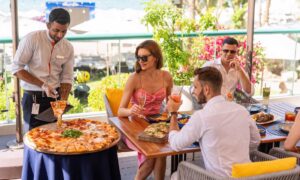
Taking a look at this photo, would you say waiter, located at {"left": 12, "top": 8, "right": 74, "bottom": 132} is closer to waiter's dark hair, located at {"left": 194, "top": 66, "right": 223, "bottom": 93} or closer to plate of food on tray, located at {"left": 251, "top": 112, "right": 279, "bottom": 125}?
waiter's dark hair, located at {"left": 194, "top": 66, "right": 223, "bottom": 93}

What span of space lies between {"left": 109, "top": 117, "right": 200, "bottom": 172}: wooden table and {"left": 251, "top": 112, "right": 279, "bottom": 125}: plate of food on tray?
651mm

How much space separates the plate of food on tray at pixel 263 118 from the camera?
3.18 meters

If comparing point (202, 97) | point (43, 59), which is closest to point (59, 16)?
point (43, 59)

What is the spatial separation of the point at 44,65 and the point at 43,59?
0.18 ft

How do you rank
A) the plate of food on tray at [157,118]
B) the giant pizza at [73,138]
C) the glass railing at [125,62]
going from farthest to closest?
the glass railing at [125,62], the plate of food on tray at [157,118], the giant pizza at [73,138]

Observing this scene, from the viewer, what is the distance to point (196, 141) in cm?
270

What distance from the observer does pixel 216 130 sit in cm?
239

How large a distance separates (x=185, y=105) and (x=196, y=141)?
251 cm

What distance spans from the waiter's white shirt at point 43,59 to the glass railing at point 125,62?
41.6 inches

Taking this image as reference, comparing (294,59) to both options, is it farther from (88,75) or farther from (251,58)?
(88,75)

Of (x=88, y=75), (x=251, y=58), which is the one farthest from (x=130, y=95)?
(x=251, y=58)

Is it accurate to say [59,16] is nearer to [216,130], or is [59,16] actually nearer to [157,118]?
[157,118]

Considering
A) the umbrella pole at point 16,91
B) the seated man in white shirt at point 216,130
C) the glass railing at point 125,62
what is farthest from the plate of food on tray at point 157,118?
the umbrella pole at point 16,91

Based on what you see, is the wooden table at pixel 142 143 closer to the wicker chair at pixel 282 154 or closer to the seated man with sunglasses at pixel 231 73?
the wicker chair at pixel 282 154
